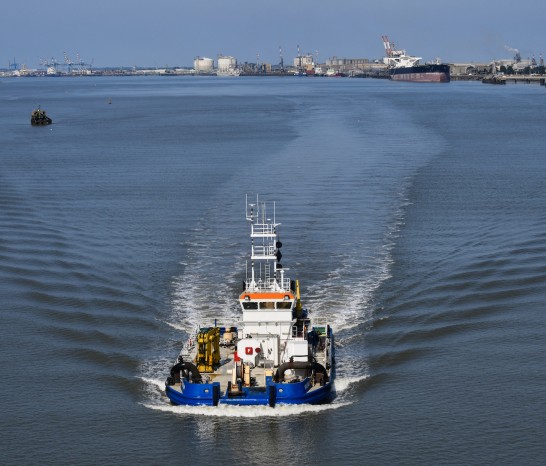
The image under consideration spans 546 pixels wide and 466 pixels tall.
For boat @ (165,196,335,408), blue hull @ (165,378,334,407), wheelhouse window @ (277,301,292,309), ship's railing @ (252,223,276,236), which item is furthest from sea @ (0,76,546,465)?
wheelhouse window @ (277,301,292,309)

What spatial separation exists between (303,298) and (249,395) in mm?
14040

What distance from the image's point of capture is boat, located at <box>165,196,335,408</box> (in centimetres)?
3778

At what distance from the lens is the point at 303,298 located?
51344 mm

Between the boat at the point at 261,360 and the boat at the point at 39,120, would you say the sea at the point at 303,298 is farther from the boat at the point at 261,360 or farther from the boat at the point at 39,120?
the boat at the point at 39,120

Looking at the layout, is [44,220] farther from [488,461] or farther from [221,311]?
[488,461]

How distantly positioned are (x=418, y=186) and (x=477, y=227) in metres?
17.2

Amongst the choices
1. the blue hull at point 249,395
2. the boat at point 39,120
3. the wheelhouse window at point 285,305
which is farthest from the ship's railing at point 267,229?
the boat at point 39,120

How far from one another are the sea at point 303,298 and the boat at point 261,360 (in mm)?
575

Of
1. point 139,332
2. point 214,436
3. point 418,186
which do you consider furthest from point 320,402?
point 418,186

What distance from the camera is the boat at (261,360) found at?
37781mm

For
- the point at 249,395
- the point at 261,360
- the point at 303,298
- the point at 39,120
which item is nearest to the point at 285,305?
the point at 261,360

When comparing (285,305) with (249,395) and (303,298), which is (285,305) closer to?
(249,395)

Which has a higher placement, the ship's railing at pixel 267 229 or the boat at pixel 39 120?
the boat at pixel 39 120

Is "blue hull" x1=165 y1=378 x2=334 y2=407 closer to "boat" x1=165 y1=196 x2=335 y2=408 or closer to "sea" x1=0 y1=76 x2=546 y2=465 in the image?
"boat" x1=165 y1=196 x2=335 y2=408
